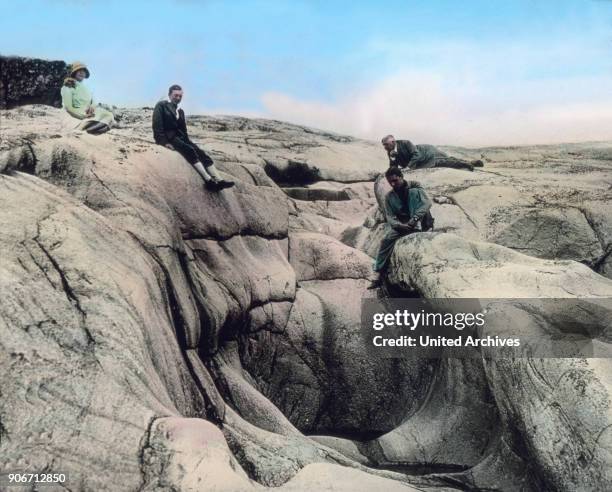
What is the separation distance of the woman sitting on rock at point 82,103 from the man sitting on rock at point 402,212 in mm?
3214

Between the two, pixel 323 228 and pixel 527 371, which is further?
pixel 323 228

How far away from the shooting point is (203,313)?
23.2ft

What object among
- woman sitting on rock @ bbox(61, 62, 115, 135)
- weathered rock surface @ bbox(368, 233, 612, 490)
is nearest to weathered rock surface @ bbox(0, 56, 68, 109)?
woman sitting on rock @ bbox(61, 62, 115, 135)

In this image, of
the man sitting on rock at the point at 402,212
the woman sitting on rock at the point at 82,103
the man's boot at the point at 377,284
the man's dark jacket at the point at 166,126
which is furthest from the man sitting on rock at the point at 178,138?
the man's boot at the point at 377,284

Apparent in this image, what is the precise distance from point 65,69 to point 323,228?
5.66 metres

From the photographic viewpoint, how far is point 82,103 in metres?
8.12

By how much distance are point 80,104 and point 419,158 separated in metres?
6.54

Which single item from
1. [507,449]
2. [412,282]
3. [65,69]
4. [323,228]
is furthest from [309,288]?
[65,69]

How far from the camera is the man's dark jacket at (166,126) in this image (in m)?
8.32

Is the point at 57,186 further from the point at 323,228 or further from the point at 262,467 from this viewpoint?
the point at 323,228

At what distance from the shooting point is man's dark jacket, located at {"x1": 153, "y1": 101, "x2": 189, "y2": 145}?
8.32m

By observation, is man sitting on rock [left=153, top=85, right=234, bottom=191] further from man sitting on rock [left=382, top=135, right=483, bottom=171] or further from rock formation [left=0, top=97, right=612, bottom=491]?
man sitting on rock [left=382, top=135, right=483, bottom=171]

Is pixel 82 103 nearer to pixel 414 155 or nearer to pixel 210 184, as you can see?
pixel 210 184

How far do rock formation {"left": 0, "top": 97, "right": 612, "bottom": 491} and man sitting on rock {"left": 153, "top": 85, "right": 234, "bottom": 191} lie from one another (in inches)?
6.9
